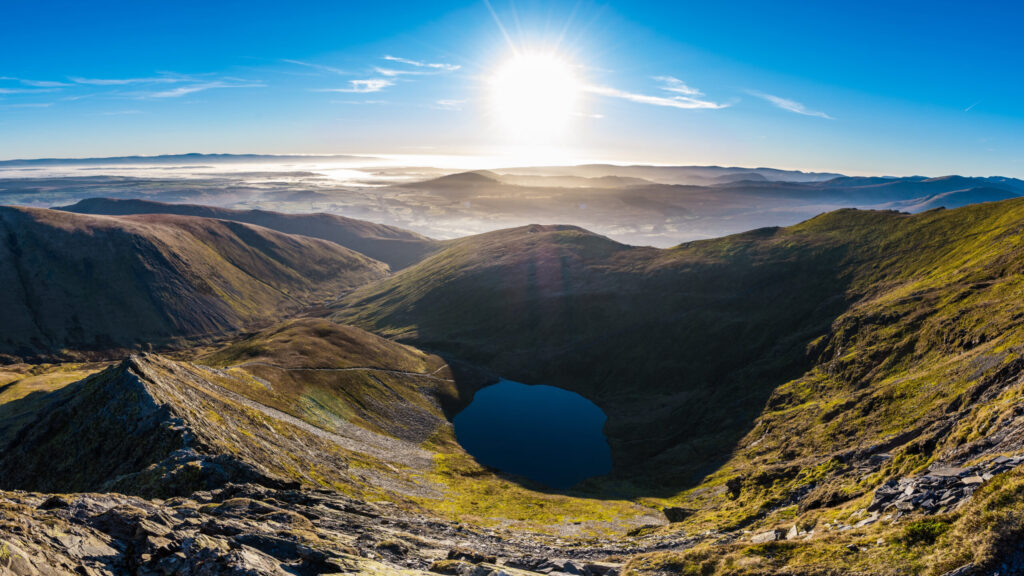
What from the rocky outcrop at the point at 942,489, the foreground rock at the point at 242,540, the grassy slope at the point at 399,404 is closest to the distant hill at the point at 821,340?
the grassy slope at the point at 399,404

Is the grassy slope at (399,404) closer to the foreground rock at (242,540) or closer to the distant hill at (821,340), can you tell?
the foreground rock at (242,540)

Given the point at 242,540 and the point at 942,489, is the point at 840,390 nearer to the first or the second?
the point at 942,489

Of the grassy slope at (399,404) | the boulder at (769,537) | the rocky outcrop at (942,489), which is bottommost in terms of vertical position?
the grassy slope at (399,404)

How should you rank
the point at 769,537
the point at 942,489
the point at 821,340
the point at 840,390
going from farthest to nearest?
the point at 821,340, the point at 840,390, the point at 769,537, the point at 942,489

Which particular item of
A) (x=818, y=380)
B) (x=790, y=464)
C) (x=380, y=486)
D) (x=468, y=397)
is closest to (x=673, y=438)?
(x=818, y=380)

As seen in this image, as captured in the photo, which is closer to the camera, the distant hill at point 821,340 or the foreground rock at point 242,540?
the foreground rock at point 242,540

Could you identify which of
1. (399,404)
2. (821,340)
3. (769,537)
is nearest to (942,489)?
(769,537)

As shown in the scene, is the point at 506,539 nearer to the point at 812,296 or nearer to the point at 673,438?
the point at 673,438

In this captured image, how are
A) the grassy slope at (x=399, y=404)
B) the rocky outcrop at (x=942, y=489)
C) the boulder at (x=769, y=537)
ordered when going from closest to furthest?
the rocky outcrop at (x=942, y=489) < the boulder at (x=769, y=537) < the grassy slope at (x=399, y=404)

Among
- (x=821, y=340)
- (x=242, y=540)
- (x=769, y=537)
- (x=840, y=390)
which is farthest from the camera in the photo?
(x=821, y=340)

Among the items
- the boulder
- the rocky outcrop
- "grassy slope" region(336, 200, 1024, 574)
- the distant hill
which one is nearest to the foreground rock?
the boulder

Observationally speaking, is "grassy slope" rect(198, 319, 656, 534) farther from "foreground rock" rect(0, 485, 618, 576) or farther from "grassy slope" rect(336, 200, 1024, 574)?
"foreground rock" rect(0, 485, 618, 576)

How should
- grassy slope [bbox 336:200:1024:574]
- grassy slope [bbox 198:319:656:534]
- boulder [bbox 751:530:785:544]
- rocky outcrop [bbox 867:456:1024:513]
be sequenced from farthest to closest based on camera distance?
grassy slope [bbox 198:319:656:534]
grassy slope [bbox 336:200:1024:574]
boulder [bbox 751:530:785:544]
rocky outcrop [bbox 867:456:1024:513]

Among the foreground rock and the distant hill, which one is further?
the distant hill
